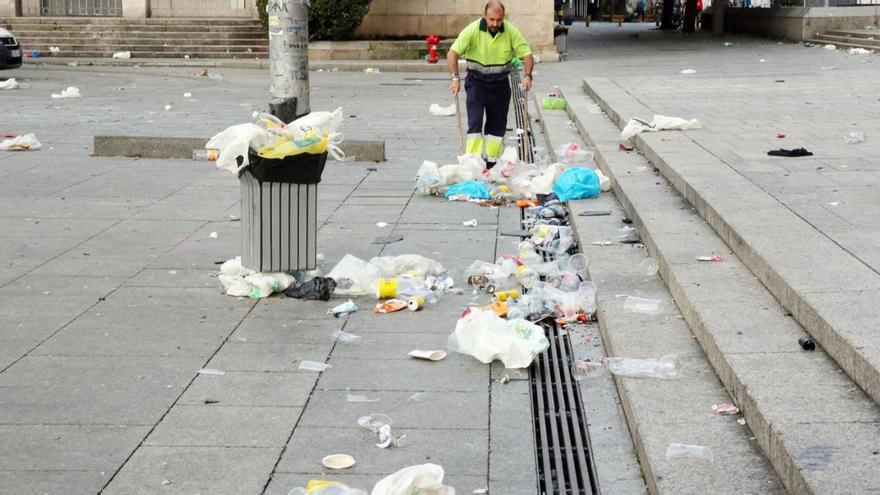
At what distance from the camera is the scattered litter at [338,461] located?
175 inches

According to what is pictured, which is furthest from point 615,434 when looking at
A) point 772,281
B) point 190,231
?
point 190,231

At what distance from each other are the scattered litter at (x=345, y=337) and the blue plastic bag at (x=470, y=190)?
4035 millimetres

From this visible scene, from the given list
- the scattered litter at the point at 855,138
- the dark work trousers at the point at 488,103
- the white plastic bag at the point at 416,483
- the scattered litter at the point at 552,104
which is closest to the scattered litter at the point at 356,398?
the white plastic bag at the point at 416,483

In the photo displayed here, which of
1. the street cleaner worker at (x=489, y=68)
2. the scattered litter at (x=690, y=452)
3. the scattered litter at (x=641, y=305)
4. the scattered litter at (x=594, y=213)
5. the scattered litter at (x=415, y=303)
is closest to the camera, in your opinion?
the scattered litter at (x=690, y=452)

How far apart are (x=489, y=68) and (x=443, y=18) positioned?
17.9 meters

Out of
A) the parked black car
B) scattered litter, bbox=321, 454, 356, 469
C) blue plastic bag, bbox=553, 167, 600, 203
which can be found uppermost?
the parked black car

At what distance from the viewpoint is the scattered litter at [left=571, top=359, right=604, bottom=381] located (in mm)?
5582

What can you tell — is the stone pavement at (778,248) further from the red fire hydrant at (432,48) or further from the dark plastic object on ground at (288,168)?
the red fire hydrant at (432,48)

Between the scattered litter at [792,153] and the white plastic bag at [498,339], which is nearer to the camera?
the white plastic bag at [498,339]

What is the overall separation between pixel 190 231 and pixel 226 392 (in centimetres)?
360

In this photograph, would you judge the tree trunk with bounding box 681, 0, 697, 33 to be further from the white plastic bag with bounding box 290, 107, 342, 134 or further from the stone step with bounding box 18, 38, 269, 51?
the white plastic bag with bounding box 290, 107, 342, 134

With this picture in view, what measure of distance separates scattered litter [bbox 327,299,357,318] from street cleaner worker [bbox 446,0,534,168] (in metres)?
4.77

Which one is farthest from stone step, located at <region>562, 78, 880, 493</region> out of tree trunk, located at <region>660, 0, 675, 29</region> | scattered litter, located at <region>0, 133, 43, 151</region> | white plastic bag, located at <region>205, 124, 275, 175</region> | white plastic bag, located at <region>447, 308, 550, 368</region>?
tree trunk, located at <region>660, 0, 675, 29</region>

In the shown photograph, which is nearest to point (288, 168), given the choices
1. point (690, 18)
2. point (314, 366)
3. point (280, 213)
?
point (280, 213)
